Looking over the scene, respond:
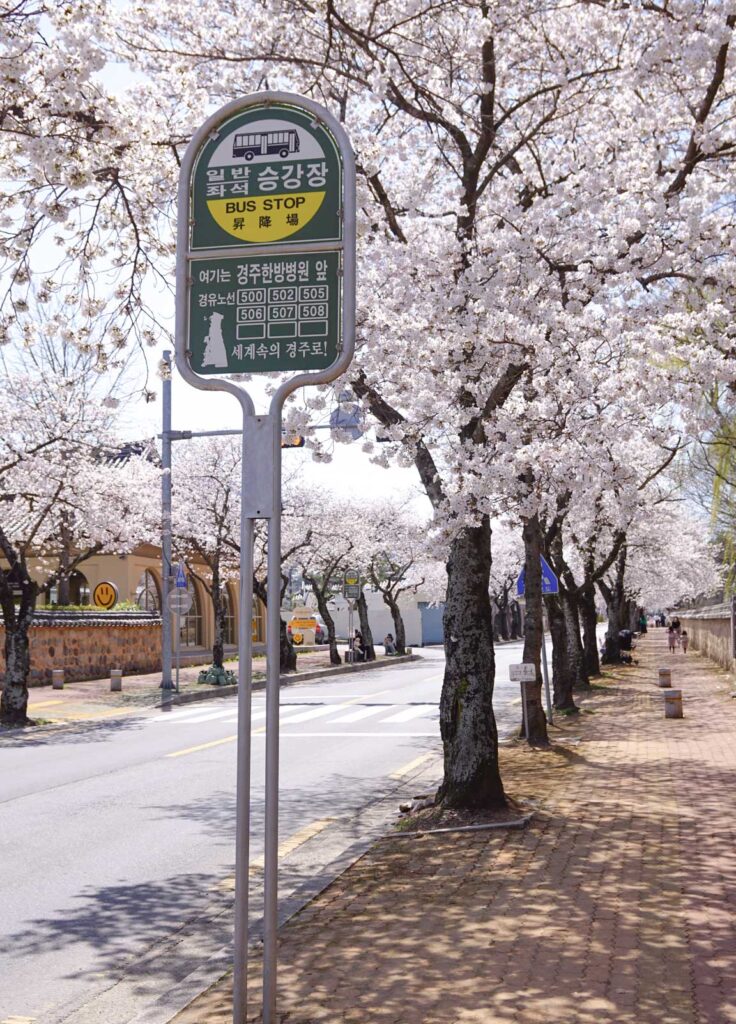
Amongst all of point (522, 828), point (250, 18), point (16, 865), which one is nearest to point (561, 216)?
point (250, 18)

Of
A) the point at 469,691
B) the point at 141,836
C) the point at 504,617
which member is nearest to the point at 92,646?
the point at 141,836

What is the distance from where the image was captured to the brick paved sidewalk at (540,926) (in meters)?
4.79

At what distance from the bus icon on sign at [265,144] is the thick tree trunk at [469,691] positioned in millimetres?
5638

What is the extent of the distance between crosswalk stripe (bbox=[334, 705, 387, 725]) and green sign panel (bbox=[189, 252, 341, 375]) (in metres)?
16.6

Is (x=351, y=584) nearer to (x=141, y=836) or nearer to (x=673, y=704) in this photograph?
(x=673, y=704)

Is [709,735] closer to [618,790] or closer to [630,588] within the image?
[618,790]

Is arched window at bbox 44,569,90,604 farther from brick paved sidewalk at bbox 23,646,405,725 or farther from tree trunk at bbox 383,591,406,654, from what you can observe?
tree trunk at bbox 383,591,406,654

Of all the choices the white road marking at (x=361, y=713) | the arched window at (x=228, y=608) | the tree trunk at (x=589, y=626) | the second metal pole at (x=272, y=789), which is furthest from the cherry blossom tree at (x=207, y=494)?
the second metal pole at (x=272, y=789)

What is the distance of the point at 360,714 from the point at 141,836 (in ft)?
42.5

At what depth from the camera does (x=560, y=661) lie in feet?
71.2

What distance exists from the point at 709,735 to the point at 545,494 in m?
4.46

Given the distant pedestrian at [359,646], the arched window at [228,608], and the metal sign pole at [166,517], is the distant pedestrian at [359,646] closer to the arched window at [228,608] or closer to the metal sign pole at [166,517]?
the arched window at [228,608]

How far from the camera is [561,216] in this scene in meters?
10.6

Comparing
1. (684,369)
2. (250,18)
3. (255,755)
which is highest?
(250,18)
